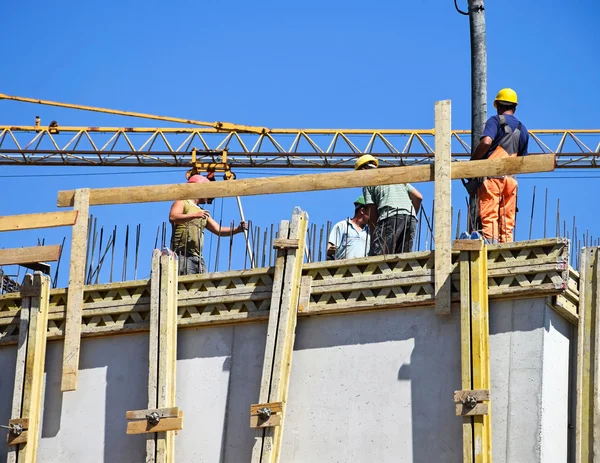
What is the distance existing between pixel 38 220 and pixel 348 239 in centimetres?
380

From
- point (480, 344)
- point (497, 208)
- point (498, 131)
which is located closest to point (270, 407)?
point (480, 344)

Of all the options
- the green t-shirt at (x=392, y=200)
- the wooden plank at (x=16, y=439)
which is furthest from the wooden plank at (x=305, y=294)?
the wooden plank at (x=16, y=439)

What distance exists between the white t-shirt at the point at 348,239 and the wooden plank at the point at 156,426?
2965mm

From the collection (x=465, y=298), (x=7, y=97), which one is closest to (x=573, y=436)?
(x=465, y=298)

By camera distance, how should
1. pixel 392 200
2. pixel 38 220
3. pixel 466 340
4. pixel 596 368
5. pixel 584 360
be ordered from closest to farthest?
pixel 466 340 < pixel 596 368 < pixel 584 360 < pixel 392 200 < pixel 38 220

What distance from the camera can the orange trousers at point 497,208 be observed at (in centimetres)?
1377

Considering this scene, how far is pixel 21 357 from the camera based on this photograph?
1405 centimetres

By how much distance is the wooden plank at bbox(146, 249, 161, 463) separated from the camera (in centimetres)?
1312

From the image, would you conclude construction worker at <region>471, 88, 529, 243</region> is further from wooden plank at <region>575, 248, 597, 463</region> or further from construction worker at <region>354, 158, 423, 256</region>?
wooden plank at <region>575, 248, 597, 463</region>

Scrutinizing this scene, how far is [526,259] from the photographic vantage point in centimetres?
1242

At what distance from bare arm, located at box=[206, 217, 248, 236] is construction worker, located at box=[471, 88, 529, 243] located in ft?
10.4

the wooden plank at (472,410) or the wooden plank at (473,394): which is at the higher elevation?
the wooden plank at (473,394)

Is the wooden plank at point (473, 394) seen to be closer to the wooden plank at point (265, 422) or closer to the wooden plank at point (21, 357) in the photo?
the wooden plank at point (265, 422)

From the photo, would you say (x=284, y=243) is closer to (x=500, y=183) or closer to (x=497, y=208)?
(x=497, y=208)
